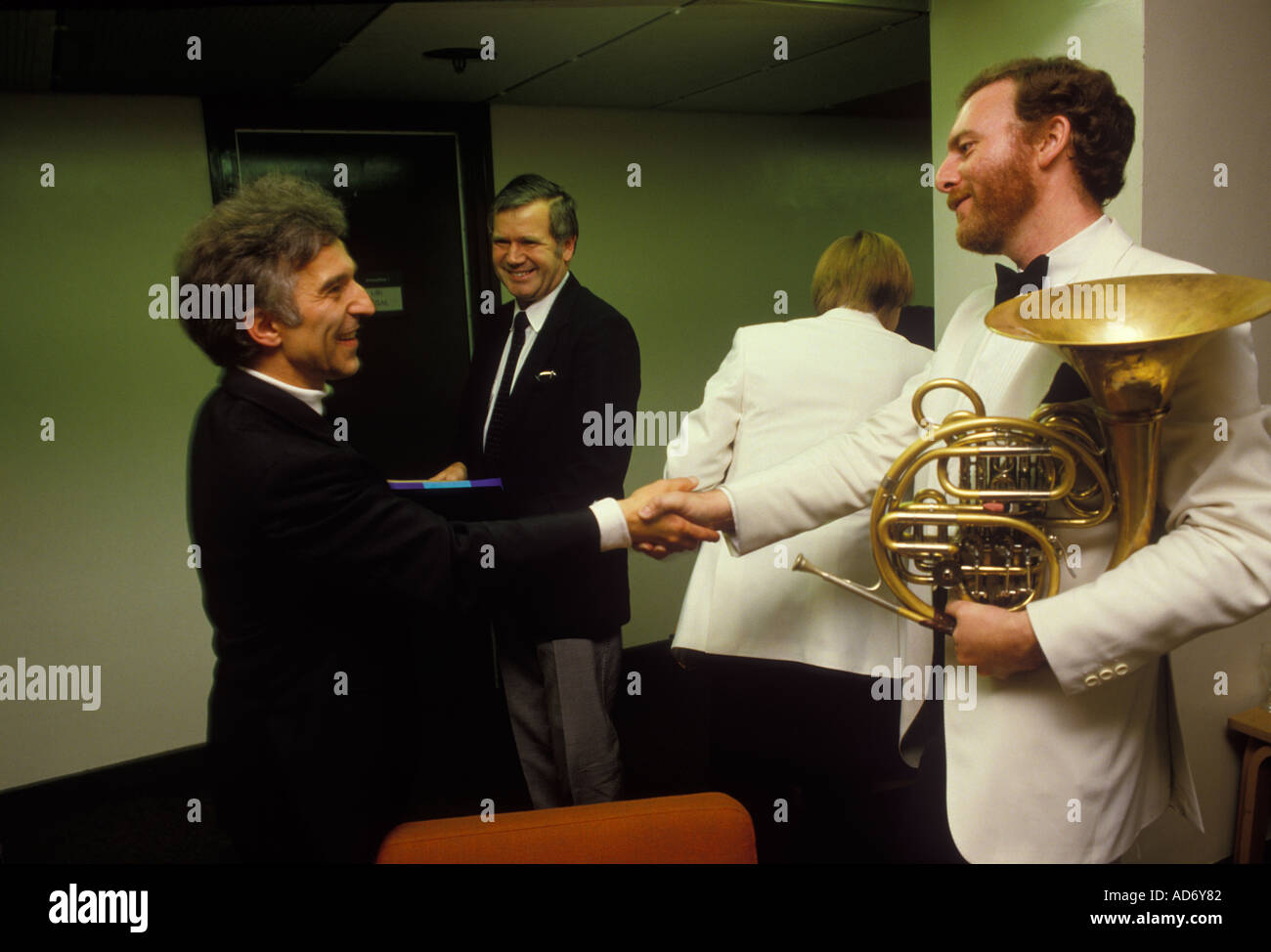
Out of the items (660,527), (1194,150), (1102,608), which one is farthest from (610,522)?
(1194,150)

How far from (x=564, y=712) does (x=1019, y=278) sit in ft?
5.12

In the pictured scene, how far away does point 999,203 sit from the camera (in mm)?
1571

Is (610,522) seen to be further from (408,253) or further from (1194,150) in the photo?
(408,253)

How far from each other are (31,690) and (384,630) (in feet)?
7.51

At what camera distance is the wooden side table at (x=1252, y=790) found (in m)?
2.38

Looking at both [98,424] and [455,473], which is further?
[98,424]

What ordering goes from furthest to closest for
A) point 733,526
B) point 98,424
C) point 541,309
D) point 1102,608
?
point 98,424 → point 541,309 → point 733,526 → point 1102,608

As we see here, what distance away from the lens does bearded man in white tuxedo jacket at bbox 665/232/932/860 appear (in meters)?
2.30

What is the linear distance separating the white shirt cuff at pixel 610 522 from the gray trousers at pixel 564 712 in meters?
0.70

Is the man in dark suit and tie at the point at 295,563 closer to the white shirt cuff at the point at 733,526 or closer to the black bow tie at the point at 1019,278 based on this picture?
the white shirt cuff at the point at 733,526

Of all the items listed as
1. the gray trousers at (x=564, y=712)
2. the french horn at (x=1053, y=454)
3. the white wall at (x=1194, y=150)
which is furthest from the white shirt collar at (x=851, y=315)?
the gray trousers at (x=564, y=712)

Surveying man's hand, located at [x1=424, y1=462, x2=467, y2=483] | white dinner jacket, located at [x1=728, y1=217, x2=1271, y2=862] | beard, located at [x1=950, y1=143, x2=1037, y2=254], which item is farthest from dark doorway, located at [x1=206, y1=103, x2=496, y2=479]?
beard, located at [x1=950, y1=143, x2=1037, y2=254]
